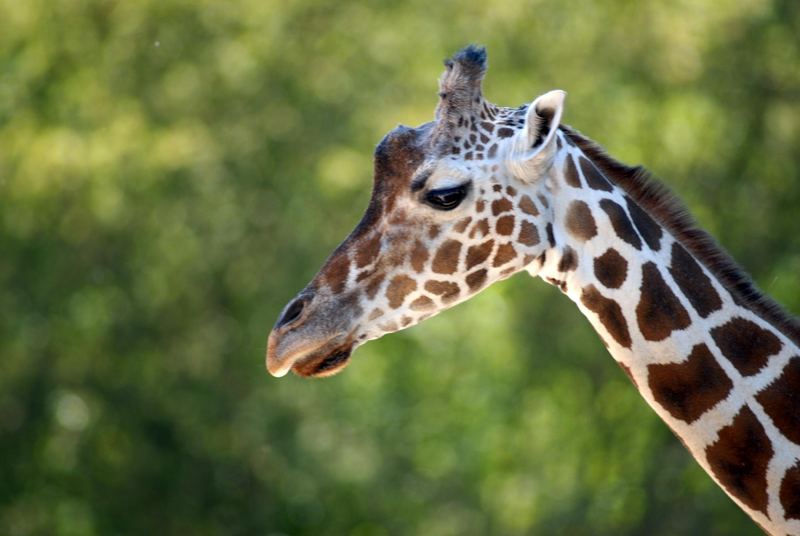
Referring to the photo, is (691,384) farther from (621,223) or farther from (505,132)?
(505,132)

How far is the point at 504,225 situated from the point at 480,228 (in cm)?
9

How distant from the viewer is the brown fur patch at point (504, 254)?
5.10 m

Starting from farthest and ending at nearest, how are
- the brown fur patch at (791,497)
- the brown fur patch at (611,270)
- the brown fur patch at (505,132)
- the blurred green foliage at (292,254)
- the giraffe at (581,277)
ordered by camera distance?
the blurred green foliage at (292,254)
the brown fur patch at (505,132)
the brown fur patch at (611,270)
the giraffe at (581,277)
the brown fur patch at (791,497)

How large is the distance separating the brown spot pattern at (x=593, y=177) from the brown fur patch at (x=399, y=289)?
777 millimetres

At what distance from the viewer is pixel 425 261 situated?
202 inches

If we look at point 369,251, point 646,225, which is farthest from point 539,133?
point 369,251

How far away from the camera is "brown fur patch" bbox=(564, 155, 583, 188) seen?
5.11 metres

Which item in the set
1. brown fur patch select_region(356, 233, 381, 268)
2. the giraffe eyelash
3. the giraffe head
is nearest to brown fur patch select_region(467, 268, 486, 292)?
the giraffe head

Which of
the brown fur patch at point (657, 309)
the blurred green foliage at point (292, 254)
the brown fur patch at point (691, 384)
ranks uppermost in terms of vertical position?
the blurred green foliage at point (292, 254)

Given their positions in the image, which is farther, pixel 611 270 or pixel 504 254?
pixel 504 254

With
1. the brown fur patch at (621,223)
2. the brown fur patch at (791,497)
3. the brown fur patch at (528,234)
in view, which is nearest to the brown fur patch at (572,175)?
the brown fur patch at (621,223)

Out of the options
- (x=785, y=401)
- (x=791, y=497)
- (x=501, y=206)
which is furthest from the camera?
(x=501, y=206)

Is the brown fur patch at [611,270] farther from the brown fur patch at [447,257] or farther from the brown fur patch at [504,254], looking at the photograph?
the brown fur patch at [447,257]

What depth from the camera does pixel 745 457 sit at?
4.86m
